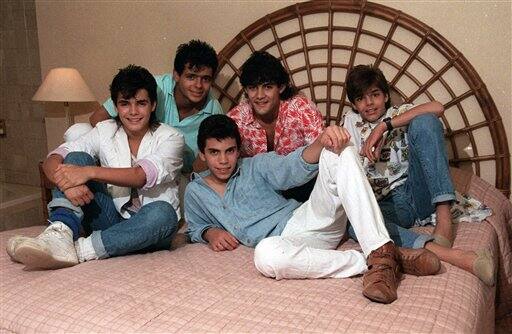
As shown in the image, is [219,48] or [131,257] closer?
[131,257]

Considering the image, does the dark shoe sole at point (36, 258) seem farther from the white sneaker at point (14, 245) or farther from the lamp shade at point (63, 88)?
the lamp shade at point (63, 88)

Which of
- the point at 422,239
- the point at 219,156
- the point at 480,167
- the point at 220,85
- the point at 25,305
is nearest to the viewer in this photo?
the point at 25,305

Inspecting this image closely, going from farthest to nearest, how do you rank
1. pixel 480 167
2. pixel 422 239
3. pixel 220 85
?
pixel 220 85 < pixel 480 167 < pixel 422 239

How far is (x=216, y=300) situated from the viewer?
1.33 m

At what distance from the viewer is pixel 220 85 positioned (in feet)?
8.97

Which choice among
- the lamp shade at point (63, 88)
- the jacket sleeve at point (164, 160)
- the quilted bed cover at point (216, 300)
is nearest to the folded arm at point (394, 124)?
the quilted bed cover at point (216, 300)

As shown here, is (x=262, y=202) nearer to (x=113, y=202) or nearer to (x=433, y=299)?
(x=113, y=202)

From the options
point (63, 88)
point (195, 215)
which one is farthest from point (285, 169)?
point (63, 88)

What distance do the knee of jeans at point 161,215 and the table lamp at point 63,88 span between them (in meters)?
1.38

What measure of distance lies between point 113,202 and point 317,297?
0.88 metres

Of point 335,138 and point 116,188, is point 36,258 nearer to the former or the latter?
point 116,188

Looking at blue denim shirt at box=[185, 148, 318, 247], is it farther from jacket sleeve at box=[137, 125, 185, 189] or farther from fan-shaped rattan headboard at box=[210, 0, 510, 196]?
fan-shaped rattan headboard at box=[210, 0, 510, 196]

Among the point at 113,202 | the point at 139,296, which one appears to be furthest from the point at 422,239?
the point at 113,202

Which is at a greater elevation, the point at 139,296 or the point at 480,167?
the point at 480,167
